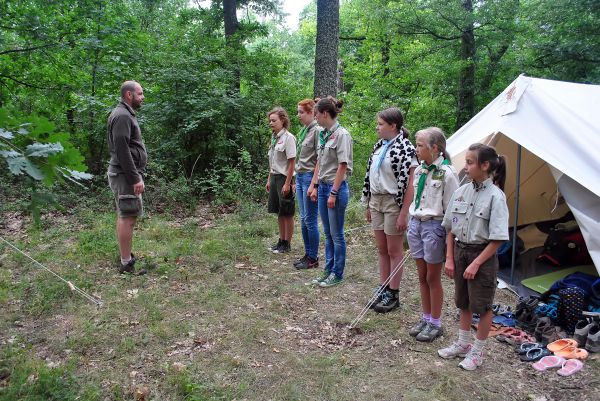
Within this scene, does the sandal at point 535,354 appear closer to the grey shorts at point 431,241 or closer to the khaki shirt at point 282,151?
the grey shorts at point 431,241

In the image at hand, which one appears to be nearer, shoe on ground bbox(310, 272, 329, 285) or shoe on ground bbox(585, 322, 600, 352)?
shoe on ground bbox(585, 322, 600, 352)

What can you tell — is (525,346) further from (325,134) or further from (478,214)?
(325,134)

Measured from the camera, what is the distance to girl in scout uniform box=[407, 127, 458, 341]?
10.5 ft

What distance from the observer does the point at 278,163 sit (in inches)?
204

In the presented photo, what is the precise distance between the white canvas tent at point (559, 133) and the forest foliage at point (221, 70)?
4290mm

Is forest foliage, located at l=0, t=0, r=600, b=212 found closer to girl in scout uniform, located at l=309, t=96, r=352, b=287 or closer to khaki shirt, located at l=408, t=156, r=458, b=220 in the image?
girl in scout uniform, located at l=309, t=96, r=352, b=287

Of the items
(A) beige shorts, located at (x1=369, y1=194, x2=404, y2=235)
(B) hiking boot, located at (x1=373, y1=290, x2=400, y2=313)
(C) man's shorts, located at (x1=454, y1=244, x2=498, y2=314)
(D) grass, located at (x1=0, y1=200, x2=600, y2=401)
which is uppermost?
(A) beige shorts, located at (x1=369, y1=194, x2=404, y2=235)

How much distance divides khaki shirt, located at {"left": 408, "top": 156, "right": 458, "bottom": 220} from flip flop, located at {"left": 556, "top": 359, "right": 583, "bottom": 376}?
1.37 m

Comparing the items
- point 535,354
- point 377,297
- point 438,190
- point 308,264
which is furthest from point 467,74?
point 535,354

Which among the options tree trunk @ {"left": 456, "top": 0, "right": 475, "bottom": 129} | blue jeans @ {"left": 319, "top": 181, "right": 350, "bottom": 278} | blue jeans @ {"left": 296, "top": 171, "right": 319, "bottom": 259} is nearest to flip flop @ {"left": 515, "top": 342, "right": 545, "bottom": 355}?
blue jeans @ {"left": 319, "top": 181, "right": 350, "bottom": 278}

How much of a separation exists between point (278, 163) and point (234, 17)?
591 centimetres

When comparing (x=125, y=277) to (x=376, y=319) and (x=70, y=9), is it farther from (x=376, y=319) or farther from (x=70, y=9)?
(x=70, y=9)

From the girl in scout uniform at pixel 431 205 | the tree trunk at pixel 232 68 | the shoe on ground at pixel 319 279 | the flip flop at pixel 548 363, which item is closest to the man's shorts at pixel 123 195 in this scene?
the shoe on ground at pixel 319 279

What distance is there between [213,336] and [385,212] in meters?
1.75
